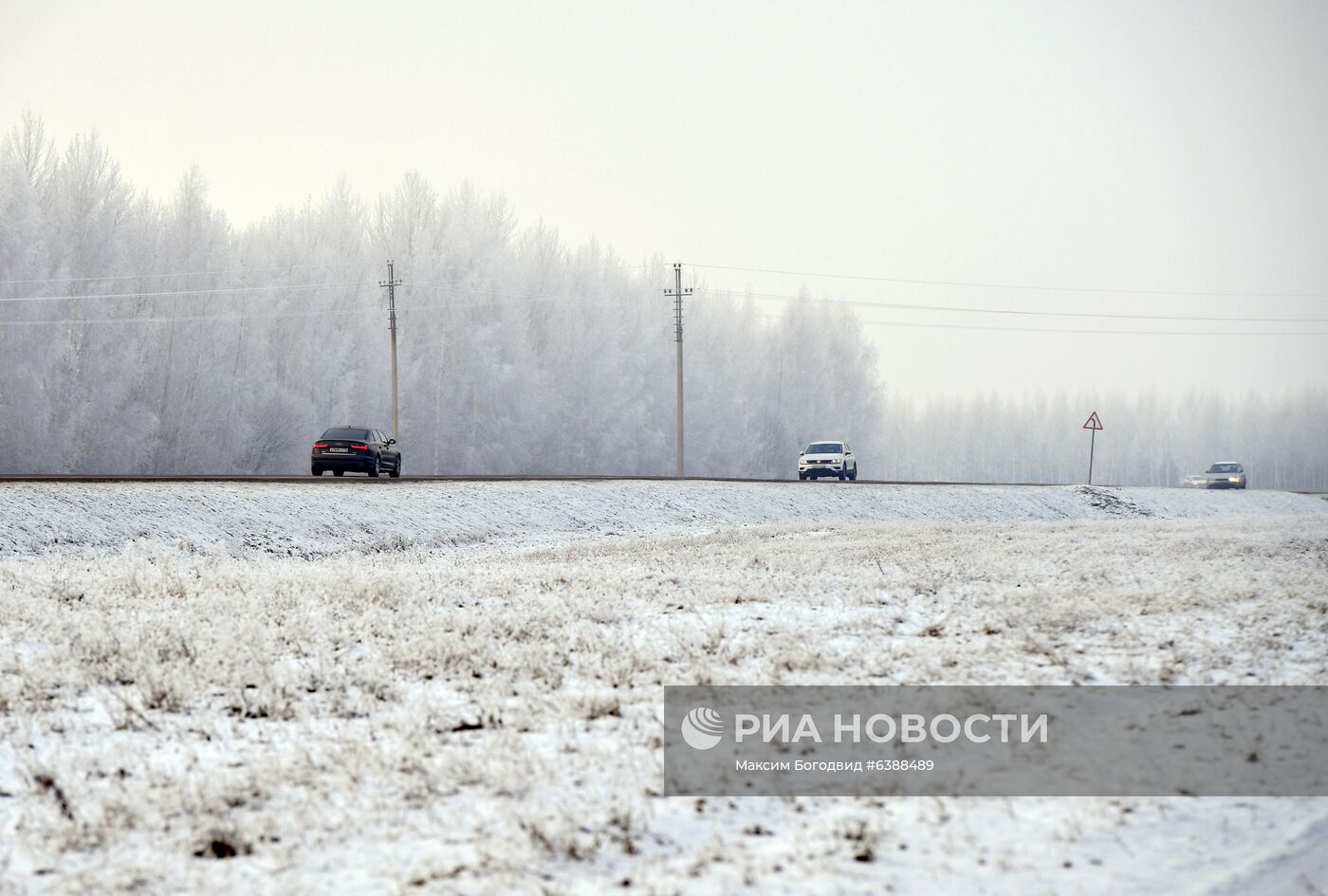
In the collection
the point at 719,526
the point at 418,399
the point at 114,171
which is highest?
the point at 114,171

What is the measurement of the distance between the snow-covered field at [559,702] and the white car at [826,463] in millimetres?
28019

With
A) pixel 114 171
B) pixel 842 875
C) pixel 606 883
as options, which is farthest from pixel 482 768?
pixel 114 171

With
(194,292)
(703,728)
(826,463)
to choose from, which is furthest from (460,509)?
(194,292)

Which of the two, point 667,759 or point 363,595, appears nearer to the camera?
point 667,759

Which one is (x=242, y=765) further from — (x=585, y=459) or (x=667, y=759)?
(x=585, y=459)

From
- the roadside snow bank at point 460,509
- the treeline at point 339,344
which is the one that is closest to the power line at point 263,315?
the treeline at point 339,344

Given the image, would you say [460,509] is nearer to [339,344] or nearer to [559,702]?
[559,702]

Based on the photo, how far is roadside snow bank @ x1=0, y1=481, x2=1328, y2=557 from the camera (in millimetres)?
20844

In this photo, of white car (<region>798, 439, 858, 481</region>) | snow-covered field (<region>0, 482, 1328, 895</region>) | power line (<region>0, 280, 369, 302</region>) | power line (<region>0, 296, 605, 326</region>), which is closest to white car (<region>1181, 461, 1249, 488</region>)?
white car (<region>798, 439, 858, 481</region>)

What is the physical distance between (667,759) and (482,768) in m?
1.11

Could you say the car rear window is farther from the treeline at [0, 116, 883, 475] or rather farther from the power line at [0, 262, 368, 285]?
the power line at [0, 262, 368, 285]

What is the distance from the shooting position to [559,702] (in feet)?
25.4

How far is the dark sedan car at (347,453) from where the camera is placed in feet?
115

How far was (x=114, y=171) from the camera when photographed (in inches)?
2094
